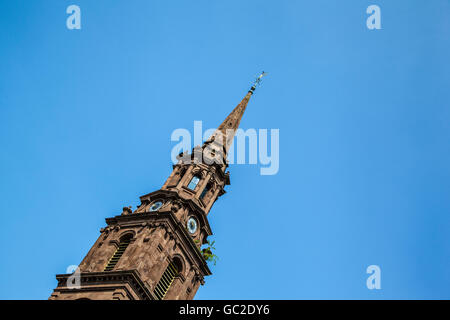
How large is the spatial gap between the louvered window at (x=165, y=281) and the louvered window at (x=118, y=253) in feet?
14.2

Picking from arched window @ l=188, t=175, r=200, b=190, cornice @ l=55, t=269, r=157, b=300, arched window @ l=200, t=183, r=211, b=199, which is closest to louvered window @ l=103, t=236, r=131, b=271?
cornice @ l=55, t=269, r=157, b=300

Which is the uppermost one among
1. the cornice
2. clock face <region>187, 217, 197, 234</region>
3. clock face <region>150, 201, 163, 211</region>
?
clock face <region>150, 201, 163, 211</region>

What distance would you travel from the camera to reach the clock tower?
35.1 m

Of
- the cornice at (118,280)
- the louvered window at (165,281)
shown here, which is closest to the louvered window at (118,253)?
the cornice at (118,280)

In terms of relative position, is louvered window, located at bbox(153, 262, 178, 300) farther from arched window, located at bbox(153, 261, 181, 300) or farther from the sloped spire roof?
the sloped spire roof

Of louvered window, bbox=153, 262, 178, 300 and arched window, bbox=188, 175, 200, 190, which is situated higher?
arched window, bbox=188, 175, 200, 190

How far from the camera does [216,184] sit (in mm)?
50000

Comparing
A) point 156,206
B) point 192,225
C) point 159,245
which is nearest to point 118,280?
point 159,245

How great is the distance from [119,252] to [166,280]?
5.02 metres

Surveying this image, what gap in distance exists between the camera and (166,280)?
3856 cm

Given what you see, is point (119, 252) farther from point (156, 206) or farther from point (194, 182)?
point (194, 182)

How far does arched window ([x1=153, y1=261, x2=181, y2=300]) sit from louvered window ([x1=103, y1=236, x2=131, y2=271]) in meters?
4.33
